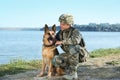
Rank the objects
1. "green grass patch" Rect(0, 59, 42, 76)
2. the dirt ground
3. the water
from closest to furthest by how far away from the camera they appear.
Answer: the dirt ground → "green grass patch" Rect(0, 59, 42, 76) → the water

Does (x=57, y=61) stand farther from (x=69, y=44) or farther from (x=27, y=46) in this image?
(x=27, y=46)

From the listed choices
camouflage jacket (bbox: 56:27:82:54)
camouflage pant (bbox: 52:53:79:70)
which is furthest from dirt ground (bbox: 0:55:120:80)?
camouflage jacket (bbox: 56:27:82:54)

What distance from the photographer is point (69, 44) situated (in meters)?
11.5

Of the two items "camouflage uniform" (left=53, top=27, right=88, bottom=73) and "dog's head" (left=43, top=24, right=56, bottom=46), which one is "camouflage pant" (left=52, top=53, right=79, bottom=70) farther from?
"dog's head" (left=43, top=24, right=56, bottom=46)

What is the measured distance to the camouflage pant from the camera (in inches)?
457

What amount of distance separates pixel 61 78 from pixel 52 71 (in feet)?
Result: 1.13

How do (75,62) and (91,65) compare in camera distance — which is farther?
(91,65)

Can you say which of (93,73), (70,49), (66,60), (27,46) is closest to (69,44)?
(70,49)

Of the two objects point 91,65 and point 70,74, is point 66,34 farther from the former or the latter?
point 91,65

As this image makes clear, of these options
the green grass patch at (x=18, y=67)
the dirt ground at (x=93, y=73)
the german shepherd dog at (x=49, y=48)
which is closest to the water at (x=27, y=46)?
the green grass patch at (x=18, y=67)

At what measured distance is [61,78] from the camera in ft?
39.0

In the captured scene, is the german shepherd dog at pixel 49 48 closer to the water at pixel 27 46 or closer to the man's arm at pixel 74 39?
the man's arm at pixel 74 39

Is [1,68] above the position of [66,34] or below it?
below

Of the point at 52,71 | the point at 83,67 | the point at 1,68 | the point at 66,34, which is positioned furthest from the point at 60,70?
the point at 1,68
